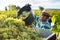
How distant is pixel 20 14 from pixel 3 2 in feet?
2.66

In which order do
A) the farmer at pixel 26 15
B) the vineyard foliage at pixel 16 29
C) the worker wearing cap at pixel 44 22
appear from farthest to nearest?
1. the farmer at pixel 26 15
2. the worker wearing cap at pixel 44 22
3. the vineyard foliage at pixel 16 29

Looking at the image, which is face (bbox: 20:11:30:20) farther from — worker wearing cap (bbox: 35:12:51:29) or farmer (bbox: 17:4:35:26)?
worker wearing cap (bbox: 35:12:51:29)

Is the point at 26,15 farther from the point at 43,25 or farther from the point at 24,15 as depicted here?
the point at 43,25

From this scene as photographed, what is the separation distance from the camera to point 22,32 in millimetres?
4277

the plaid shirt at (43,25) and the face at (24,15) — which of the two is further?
the face at (24,15)

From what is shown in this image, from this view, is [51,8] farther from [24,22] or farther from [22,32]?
[22,32]

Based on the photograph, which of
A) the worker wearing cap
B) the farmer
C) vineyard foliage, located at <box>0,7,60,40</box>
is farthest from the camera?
the farmer

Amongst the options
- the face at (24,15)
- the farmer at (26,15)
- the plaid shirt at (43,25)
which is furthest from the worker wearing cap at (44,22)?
the face at (24,15)

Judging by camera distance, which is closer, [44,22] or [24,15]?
[44,22]

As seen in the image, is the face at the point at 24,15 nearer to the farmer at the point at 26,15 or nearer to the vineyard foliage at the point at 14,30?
the farmer at the point at 26,15

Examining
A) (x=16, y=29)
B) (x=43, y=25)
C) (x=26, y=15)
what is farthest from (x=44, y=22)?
(x=16, y=29)

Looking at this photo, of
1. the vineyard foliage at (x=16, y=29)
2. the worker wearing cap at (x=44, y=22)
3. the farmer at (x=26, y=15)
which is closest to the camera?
the vineyard foliage at (x=16, y=29)

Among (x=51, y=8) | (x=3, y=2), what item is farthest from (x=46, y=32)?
(x=3, y=2)

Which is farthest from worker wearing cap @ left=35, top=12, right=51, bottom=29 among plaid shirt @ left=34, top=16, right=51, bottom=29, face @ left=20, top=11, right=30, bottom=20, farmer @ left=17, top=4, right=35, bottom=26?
face @ left=20, top=11, right=30, bottom=20
